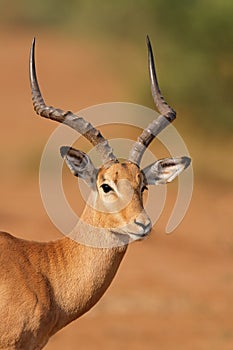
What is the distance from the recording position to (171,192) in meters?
28.1

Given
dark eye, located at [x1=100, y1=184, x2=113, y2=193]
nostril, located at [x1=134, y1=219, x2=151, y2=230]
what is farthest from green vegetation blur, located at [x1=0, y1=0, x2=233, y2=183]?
nostril, located at [x1=134, y1=219, x2=151, y2=230]

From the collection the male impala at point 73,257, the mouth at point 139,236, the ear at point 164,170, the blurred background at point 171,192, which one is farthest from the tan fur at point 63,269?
the blurred background at point 171,192

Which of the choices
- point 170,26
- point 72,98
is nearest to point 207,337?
point 170,26

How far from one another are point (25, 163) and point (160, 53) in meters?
9.11

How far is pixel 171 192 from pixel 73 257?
57.6 ft

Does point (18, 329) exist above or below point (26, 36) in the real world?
above

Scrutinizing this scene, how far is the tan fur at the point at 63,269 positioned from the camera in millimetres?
10094

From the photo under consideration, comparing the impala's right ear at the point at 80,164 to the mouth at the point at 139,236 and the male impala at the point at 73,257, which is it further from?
the mouth at the point at 139,236

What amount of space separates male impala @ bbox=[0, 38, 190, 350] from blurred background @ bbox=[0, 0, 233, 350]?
5.34 metres

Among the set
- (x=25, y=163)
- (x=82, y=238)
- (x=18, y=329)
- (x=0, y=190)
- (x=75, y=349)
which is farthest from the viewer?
(x=25, y=163)

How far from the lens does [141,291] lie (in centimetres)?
1875

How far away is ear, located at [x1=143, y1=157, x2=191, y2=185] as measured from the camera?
11156mm

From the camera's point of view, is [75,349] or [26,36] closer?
[75,349]

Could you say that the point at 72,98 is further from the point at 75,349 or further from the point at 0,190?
the point at 75,349
